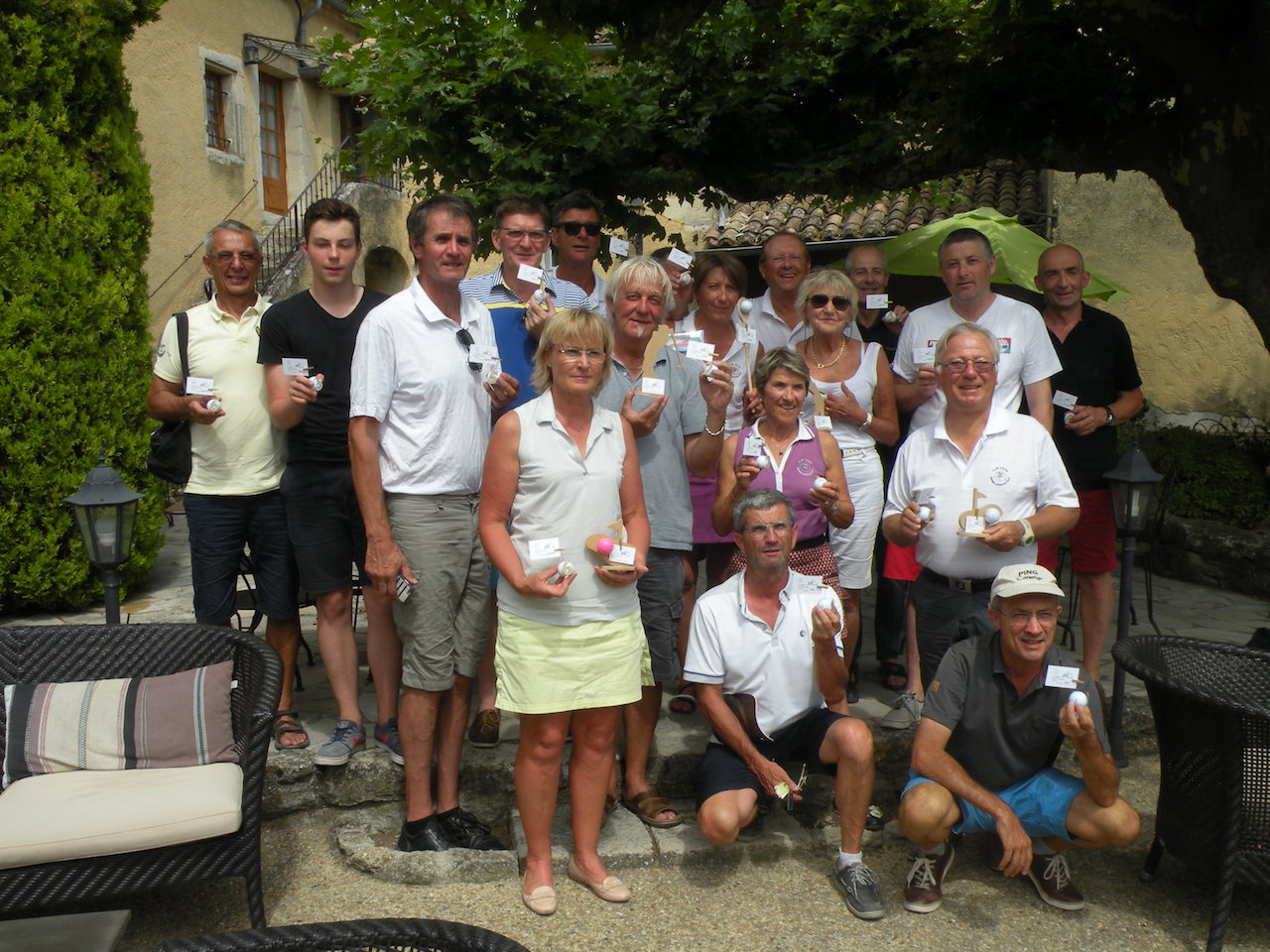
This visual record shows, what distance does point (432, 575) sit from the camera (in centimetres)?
379

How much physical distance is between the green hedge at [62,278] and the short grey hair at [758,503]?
4376 mm

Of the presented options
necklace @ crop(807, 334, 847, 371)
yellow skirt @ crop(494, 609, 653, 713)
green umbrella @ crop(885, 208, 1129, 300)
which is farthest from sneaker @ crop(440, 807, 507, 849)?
green umbrella @ crop(885, 208, 1129, 300)

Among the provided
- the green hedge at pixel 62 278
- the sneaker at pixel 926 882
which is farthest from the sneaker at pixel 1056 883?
the green hedge at pixel 62 278

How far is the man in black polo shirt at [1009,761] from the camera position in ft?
11.4

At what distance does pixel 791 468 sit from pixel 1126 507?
155 centimetres

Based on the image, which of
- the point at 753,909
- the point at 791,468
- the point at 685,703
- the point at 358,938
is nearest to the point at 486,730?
the point at 685,703

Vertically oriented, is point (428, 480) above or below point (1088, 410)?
below

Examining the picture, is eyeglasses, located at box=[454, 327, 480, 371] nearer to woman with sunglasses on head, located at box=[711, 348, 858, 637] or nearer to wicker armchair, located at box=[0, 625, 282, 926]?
woman with sunglasses on head, located at box=[711, 348, 858, 637]

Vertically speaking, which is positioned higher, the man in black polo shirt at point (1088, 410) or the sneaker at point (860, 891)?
the man in black polo shirt at point (1088, 410)

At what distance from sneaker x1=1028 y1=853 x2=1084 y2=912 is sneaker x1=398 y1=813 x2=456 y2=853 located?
2.08 metres

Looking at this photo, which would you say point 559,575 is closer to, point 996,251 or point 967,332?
point 967,332

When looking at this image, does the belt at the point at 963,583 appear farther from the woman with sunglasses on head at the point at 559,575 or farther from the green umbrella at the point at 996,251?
the green umbrella at the point at 996,251

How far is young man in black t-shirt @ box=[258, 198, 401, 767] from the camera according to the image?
4070mm

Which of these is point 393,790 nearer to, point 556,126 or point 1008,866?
point 1008,866
